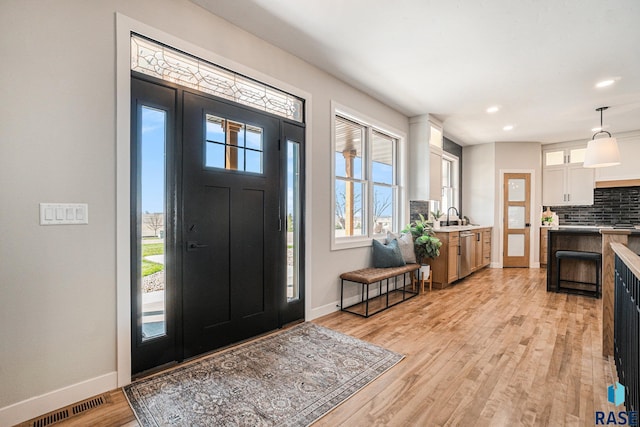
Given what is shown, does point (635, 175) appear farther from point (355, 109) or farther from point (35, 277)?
point (35, 277)

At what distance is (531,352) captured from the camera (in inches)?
104

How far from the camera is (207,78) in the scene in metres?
2.61

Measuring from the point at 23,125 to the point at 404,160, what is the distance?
4.55 m

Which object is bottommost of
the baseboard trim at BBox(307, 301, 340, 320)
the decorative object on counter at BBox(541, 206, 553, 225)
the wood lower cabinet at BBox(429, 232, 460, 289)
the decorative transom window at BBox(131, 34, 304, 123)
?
the baseboard trim at BBox(307, 301, 340, 320)

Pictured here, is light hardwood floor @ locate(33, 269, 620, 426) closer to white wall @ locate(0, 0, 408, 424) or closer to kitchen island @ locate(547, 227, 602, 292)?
white wall @ locate(0, 0, 408, 424)

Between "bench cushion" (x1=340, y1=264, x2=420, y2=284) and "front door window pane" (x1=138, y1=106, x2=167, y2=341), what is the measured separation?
2.03 meters

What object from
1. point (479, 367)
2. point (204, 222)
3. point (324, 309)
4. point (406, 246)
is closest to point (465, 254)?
point (406, 246)

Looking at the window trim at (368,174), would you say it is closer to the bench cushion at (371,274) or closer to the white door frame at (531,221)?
the bench cushion at (371,274)

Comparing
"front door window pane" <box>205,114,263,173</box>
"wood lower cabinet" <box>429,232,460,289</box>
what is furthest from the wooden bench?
"front door window pane" <box>205,114,263,173</box>

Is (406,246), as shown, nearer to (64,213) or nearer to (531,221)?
(64,213)

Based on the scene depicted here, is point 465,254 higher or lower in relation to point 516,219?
lower

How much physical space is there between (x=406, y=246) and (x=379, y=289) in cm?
74

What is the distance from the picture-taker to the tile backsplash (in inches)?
247

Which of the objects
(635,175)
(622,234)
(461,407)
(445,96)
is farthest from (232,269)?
(635,175)
